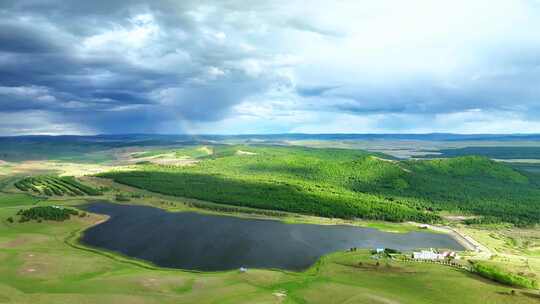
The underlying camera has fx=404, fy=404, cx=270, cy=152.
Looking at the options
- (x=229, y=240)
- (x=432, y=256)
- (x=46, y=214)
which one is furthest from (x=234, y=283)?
(x=46, y=214)

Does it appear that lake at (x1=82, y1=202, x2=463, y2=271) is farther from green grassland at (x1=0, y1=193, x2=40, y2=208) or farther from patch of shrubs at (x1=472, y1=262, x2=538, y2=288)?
green grassland at (x1=0, y1=193, x2=40, y2=208)

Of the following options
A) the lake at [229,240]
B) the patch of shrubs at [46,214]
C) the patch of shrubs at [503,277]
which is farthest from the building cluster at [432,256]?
the patch of shrubs at [46,214]

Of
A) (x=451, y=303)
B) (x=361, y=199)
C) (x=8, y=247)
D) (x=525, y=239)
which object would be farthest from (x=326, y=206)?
(x=8, y=247)

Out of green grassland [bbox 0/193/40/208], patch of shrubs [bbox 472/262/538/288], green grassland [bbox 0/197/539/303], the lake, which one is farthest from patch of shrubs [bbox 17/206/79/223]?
patch of shrubs [bbox 472/262/538/288]

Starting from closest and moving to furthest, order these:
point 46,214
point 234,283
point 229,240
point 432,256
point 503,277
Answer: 1. point 503,277
2. point 234,283
3. point 432,256
4. point 229,240
5. point 46,214

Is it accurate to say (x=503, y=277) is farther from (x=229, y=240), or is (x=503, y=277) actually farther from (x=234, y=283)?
(x=229, y=240)

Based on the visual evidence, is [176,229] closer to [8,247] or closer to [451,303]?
[8,247]
